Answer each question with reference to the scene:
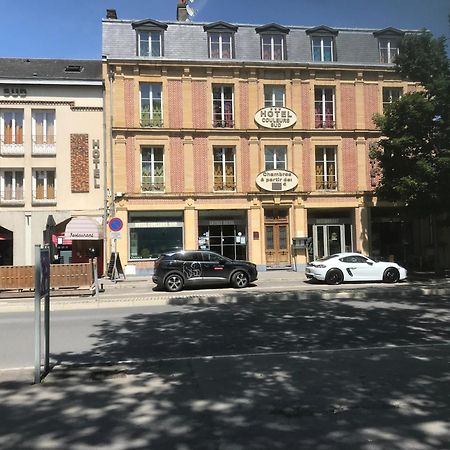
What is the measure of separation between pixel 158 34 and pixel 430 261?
18.5 meters

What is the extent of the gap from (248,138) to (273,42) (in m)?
5.62

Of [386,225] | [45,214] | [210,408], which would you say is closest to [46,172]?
[45,214]

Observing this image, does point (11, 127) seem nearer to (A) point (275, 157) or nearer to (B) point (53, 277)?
(B) point (53, 277)

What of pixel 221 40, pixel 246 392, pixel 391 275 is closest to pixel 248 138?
pixel 221 40

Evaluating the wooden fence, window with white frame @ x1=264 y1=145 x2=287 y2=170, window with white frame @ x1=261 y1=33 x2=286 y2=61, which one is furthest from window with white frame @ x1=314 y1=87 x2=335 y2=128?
the wooden fence

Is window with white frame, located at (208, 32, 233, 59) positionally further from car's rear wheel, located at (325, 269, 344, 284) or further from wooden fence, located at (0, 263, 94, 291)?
wooden fence, located at (0, 263, 94, 291)

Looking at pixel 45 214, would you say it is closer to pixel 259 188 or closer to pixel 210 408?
pixel 259 188

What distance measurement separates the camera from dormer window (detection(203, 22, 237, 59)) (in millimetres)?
25922

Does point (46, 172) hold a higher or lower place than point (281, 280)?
higher

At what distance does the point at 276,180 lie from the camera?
1014 inches

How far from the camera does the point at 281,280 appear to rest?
69.2 ft

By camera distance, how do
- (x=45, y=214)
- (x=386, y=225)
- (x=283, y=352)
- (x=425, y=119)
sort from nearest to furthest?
(x=283, y=352)
(x=425, y=119)
(x=45, y=214)
(x=386, y=225)

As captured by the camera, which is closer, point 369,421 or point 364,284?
point 369,421

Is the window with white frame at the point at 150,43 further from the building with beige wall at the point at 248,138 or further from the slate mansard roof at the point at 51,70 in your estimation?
the slate mansard roof at the point at 51,70
